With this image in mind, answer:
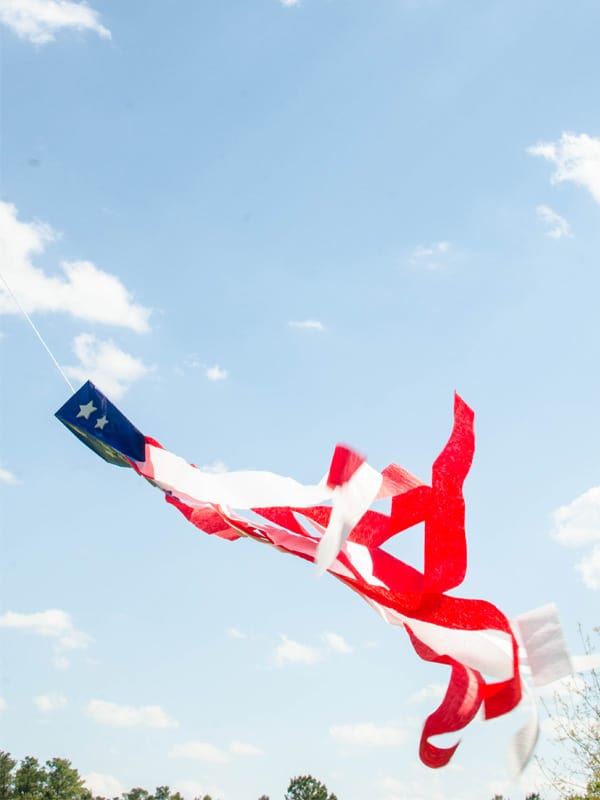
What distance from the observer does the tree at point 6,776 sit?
51.8 m

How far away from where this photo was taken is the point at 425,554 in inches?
116

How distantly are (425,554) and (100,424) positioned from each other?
5.23 feet

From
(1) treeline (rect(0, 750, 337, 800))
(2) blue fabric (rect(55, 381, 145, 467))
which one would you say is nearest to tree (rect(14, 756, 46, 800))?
(1) treeline (rect(0, 750, 337, 800))

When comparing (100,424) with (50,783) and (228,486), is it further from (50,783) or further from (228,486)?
(50,783)

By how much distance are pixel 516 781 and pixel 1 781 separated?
5860cm

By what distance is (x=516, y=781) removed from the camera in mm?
2490

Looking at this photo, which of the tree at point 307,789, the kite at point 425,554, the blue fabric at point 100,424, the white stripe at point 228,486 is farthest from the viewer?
the tree at point 307,789

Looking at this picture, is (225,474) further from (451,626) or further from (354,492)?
(451,626)

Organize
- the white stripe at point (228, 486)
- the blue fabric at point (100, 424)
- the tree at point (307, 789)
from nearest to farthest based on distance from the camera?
the white stripe at point (228, 486) < the blue fabric at point (100, 424) < the tree at point (307, 789)

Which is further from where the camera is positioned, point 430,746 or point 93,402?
point 93,402

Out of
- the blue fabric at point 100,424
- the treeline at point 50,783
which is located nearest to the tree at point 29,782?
the treeline at point 50,783

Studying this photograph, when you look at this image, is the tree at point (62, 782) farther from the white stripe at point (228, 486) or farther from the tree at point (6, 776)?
the white stripe at point (228, 486)

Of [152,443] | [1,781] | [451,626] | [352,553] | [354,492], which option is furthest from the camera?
[1,781]

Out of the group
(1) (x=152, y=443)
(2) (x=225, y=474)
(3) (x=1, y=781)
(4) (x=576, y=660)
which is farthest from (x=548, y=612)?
(3) (x=1, y=781)
